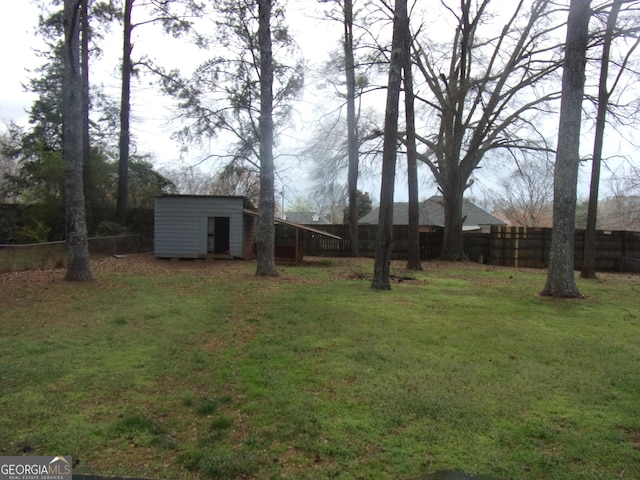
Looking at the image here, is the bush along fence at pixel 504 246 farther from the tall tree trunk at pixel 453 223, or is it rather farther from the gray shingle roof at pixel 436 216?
the gray shingle roof at pixel 436 216

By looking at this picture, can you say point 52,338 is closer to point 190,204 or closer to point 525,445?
point 525,445

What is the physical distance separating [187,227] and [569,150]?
13647mm

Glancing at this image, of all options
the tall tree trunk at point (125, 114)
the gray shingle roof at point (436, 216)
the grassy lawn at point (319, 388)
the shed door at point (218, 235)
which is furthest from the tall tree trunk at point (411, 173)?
the gray shingle roof at point (436, 216)

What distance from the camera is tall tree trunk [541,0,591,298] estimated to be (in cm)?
916

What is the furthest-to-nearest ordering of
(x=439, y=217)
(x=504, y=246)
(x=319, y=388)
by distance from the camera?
1. (x=439, y=217)
2. (x=504, y=246)
3. (x=319, y=388)

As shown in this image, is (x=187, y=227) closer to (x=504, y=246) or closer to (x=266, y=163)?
(x=266, y=163)

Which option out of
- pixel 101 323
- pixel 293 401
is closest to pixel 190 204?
pixel 101 323

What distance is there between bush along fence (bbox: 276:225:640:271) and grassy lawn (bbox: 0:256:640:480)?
13.6 meters

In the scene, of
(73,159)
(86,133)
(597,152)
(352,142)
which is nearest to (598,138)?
(597,152)

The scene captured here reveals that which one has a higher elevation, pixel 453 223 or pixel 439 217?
pixel 439 217

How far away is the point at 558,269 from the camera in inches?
372

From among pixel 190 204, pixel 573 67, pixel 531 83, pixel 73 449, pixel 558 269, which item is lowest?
pixel 73 449

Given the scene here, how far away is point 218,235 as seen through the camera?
Result: 19156 millimetres

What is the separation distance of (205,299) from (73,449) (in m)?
5.56
